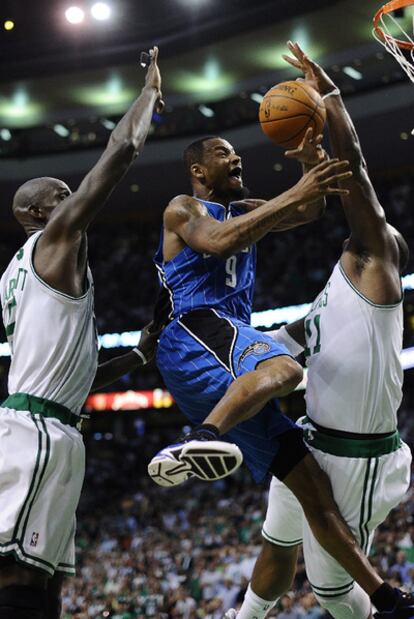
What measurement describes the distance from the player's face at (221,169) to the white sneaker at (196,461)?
1.79m

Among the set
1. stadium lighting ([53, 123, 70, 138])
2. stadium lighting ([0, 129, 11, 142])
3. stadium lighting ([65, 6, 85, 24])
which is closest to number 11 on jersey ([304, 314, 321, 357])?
stadium lighting ([65, 6, 85, 24])

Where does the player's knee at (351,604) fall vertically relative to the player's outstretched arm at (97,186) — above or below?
below

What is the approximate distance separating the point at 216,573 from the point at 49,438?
859 cm

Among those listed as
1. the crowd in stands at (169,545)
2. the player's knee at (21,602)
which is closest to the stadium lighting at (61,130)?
the crowd in stands at (169,545)

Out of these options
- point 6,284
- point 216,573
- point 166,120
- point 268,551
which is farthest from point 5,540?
point 166,120

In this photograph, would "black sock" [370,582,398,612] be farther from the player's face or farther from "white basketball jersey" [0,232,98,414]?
the player's face

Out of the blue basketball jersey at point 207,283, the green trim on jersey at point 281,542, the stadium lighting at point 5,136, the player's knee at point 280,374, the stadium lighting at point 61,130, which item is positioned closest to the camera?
the player's knee at point 280,374

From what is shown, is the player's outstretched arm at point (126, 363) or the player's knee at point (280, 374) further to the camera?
the player's outstretched arm at point (126, 363)

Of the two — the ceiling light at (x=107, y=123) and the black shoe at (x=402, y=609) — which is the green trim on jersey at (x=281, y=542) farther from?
the ceiling light at (x=107, y=123)

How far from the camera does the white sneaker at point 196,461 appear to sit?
388 centimetres

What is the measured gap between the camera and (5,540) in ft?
13.5

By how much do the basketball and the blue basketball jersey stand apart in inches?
22.6

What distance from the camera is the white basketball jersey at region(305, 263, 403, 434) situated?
4.69 metres

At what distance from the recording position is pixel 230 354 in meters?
4.52
